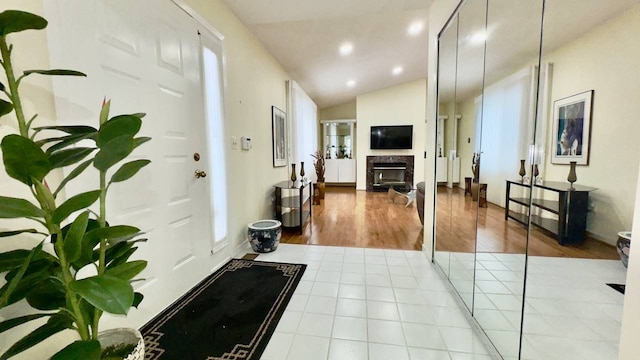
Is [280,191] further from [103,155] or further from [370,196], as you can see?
[370,196]

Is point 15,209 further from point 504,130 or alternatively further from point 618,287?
point 504,130

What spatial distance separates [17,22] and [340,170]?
734cm

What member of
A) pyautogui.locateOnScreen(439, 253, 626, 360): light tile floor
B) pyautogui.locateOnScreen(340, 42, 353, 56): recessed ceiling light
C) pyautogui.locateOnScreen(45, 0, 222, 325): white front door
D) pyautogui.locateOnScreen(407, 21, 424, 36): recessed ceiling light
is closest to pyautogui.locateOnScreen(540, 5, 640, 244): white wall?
pyautogui.locateOnScreen(439, 253, 626, 360): light tile floor

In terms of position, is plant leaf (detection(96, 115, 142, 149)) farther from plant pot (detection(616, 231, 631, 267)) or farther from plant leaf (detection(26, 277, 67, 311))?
plant pot (detection(616, 231, 631, 267))

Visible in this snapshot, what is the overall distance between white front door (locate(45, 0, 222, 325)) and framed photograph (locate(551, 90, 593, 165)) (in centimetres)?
222

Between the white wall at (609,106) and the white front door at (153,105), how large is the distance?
7.20 feet

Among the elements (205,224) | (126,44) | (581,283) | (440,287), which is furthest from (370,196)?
(126,44)

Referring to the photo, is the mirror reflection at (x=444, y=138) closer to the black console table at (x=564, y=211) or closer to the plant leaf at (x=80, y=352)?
the black console table at (x=564, y=211)

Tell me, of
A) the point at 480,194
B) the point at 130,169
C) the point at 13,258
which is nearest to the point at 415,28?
the point at 480,194

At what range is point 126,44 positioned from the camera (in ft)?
4.72

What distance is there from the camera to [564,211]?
1.23 metres

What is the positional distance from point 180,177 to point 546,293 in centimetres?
237

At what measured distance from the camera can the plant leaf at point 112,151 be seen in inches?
29.0

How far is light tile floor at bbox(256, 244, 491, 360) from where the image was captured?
1.40 metres
